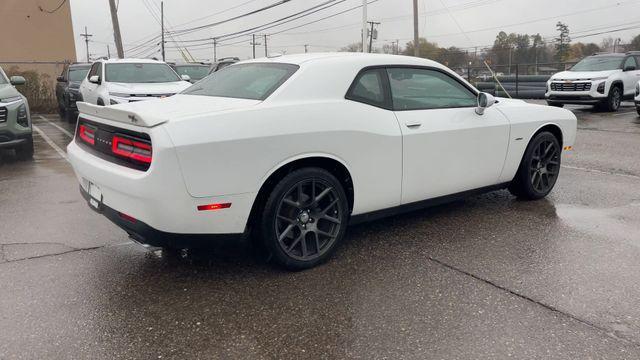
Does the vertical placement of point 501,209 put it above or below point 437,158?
below

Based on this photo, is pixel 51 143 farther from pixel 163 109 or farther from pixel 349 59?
pixel 349 59

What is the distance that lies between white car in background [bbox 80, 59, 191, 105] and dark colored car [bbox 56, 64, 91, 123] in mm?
2250

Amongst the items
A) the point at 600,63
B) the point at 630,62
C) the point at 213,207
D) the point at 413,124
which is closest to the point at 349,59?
the point at 413,124

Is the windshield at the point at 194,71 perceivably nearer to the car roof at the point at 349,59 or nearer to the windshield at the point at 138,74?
the windshield at the point at 138,74

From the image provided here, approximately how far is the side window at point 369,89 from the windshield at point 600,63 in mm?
13893

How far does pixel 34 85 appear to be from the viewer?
18766 millimetres

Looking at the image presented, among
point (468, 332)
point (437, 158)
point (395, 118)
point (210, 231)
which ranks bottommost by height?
point (468, 332)

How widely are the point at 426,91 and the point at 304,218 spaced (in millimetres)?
1647

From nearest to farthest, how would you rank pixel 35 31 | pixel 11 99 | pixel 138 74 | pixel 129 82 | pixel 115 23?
pixel 11 99 < pixel 129 82 < pixel 138 74 < pixel 115 23 < pixel 35 31

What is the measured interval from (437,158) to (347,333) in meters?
1.94

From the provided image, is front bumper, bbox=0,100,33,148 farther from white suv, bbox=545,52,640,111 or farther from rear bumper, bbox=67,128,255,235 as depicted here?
white suv, bbox=545,52,640,111

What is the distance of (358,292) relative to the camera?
11.0 feet

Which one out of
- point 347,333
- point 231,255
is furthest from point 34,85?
point 347,333

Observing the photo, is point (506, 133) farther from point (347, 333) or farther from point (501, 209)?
point (347, 333)
